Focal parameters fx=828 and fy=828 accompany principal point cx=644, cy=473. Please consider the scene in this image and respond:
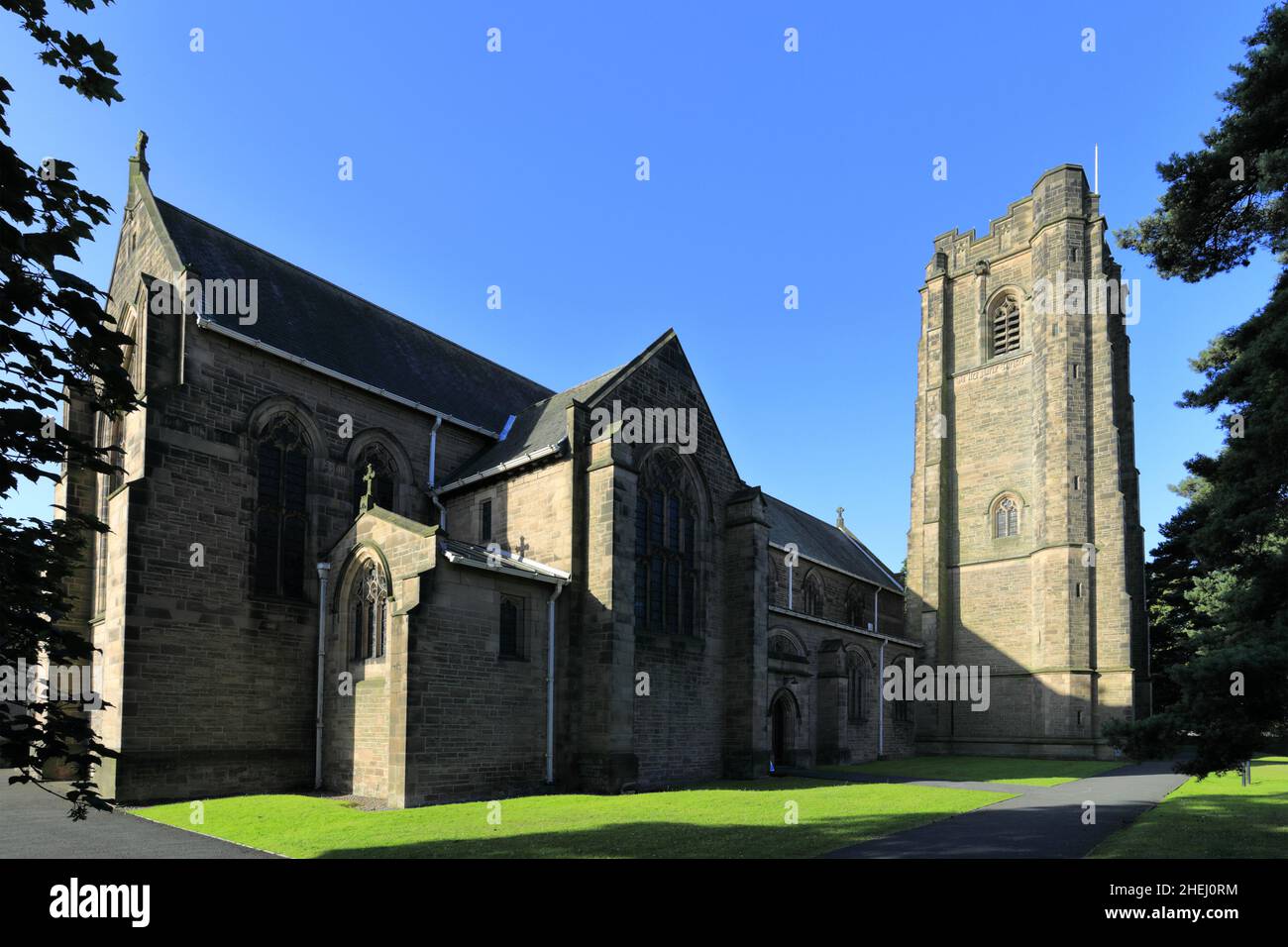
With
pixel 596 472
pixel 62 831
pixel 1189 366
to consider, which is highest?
pixel 1189 366

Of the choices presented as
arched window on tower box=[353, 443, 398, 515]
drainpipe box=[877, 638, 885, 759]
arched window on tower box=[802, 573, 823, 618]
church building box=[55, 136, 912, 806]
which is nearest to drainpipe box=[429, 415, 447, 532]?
church building box=[55, 136, 912, 806]

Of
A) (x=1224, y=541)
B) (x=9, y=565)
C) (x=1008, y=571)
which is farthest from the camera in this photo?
(x=1008, y=571)

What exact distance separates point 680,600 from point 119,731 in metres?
13.3

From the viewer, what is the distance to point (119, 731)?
54.9 ft

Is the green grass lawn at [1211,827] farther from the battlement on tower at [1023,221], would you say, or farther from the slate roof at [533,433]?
the battlement on tower at [1023,221]

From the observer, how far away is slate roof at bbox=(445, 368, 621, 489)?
22.8m

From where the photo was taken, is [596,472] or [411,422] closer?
[596,472]

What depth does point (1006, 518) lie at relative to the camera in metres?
40.8

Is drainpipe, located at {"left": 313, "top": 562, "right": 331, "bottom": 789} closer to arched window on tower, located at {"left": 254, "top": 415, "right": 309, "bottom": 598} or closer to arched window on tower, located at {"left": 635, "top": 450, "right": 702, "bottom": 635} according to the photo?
arched window on tower, located at {"left": 254, "top": 415, "right": 309, "bottom": 598}

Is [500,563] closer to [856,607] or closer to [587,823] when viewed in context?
[587,823]

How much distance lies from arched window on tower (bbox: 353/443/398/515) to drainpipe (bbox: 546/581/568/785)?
605 cm

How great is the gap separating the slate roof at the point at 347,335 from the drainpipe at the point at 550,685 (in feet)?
27.0
